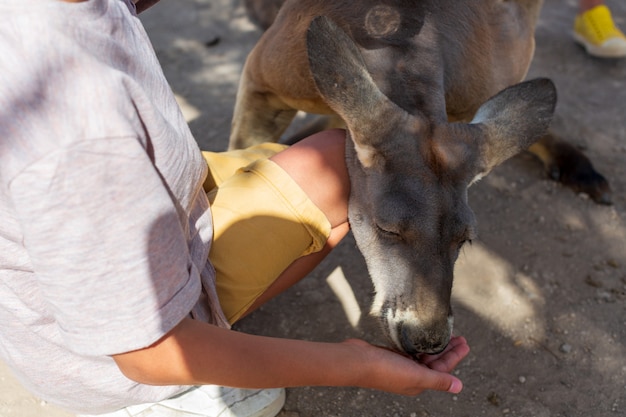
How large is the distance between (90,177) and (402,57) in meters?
1.23

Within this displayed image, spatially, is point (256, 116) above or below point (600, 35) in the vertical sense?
above

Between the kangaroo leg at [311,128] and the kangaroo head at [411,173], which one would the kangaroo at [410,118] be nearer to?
the kangaroo head at [411,173]

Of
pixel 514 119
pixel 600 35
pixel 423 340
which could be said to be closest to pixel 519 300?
pixel 514 119

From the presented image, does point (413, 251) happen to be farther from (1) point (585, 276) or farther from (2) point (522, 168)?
(2) point (522, 168)

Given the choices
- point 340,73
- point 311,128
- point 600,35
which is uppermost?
point 340,73

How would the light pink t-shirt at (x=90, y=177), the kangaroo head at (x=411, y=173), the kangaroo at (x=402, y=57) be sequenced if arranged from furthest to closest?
the kangaroo at (x=402, y=57) → the kangaroo head at (x=411, y=173) → the light pink t-shirt at (x=90, y=177)

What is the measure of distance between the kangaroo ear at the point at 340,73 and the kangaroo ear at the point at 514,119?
0.32 meters

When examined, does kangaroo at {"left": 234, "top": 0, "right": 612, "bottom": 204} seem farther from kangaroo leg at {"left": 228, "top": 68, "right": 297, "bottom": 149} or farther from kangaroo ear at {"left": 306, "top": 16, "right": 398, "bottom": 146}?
kangaroo ear at {"left": 306, "top": 16, "right": 398, "bottom": 146}

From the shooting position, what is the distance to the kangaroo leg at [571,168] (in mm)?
2506

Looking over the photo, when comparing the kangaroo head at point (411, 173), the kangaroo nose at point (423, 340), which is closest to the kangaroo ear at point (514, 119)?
the kangaroo head at point (411, 173)

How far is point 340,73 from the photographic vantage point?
1553 millimetres

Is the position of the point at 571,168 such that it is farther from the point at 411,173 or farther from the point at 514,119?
the point at 411,173

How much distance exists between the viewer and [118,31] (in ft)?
3.35

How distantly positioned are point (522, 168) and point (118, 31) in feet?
6.55
